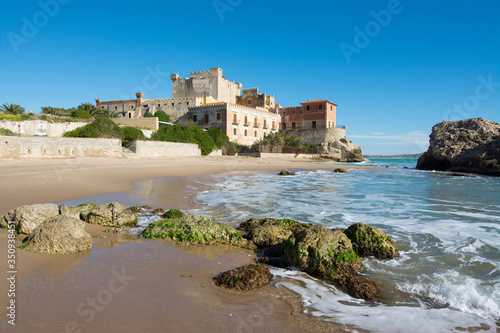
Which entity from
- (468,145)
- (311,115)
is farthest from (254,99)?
(468,145)

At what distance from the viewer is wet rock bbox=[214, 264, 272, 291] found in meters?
3.91

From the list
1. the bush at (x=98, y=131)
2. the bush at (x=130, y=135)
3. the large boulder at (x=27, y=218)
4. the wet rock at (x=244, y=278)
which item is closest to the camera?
the wet rock at (x=244, y=278)

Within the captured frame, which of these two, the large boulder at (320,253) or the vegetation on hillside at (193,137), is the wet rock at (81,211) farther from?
the vegetation on hillside at (193,137)

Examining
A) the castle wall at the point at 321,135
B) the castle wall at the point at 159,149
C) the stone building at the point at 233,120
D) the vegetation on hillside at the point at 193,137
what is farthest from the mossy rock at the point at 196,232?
the castle wall at the point at 321,135

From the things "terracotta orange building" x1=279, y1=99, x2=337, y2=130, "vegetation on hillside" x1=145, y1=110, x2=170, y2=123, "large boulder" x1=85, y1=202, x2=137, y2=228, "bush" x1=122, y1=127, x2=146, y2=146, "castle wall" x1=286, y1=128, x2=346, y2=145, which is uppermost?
"terracotta orange building" x1=279, y1=99, x2=337, y2=130

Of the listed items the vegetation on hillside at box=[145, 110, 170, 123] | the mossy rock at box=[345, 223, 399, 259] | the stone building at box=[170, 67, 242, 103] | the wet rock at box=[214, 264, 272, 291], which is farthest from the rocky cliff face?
the stone building at box=[170, 67, 242, 103]

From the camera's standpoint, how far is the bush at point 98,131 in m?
26.4

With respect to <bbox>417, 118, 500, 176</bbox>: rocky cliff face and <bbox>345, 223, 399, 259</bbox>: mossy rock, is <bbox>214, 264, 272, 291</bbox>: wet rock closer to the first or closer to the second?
<bbox>345, 223, 399, 259</bbox>: mossy rock

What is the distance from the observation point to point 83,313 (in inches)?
117

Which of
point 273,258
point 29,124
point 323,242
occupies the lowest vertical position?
point 273,258

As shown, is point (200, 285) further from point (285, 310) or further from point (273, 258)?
point (273, 258)

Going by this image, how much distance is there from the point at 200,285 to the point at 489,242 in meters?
5.91

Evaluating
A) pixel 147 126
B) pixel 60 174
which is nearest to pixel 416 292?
pixel 60 174

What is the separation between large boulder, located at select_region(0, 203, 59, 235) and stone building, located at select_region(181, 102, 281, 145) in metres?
40.5
